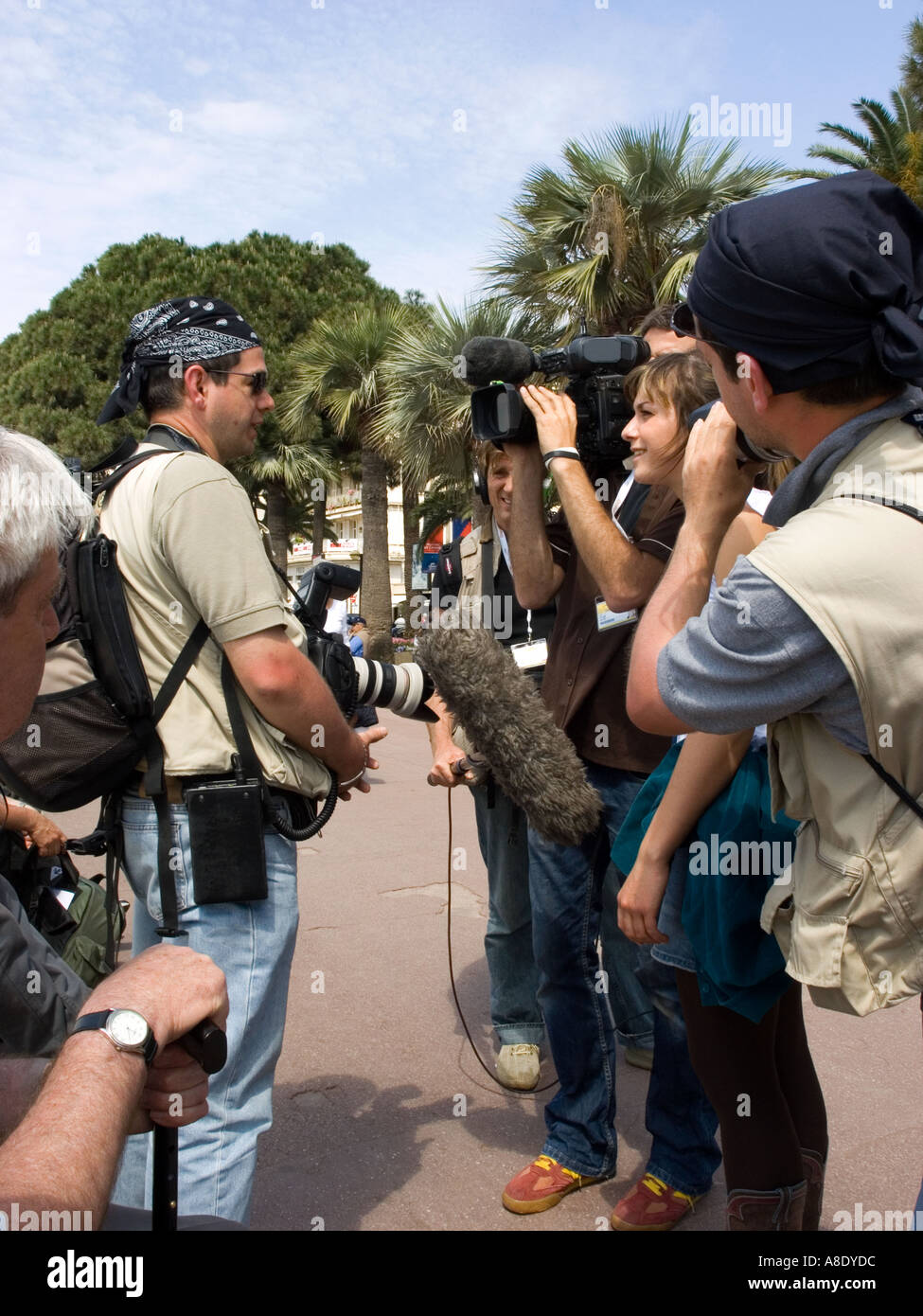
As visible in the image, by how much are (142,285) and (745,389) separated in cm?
3066

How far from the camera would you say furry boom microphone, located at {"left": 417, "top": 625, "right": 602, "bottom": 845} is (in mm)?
2635

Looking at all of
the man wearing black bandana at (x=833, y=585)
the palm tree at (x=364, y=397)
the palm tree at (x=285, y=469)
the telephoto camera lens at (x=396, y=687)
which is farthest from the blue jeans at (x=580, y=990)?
the palm tree at (x=285, y=469)

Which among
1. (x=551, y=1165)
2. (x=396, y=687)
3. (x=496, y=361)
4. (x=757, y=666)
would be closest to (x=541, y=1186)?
(x=551, y=1165)

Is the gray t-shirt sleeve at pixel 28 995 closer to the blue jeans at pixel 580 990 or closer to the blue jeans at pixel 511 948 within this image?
the blue jeans at pixel 580 990

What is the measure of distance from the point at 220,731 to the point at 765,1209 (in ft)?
4.58

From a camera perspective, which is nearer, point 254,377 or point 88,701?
point 88,701

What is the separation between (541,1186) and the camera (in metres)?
2.78

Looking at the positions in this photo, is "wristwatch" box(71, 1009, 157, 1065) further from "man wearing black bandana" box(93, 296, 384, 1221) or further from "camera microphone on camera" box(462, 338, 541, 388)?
"camera microphone on camera" box(462, 338, 541, 388)

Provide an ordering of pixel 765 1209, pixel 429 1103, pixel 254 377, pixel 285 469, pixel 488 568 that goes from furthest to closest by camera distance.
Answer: pixel 285 469, pixel 488 568, pixel 429 1103, pixel 254 377, pixel 765 1209

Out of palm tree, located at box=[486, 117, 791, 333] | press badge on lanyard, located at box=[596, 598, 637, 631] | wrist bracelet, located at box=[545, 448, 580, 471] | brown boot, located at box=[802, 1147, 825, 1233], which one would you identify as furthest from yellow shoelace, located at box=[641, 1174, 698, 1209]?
palm tree, located at box=[486, 117, 791, 333]

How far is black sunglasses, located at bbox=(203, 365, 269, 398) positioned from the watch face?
59.5 inches

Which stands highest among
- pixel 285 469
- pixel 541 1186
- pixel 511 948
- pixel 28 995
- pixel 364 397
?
pixel 364 397

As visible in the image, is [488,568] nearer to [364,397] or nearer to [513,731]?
[513,731]

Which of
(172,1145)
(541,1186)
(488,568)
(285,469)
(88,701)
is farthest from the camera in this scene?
(285,469)
